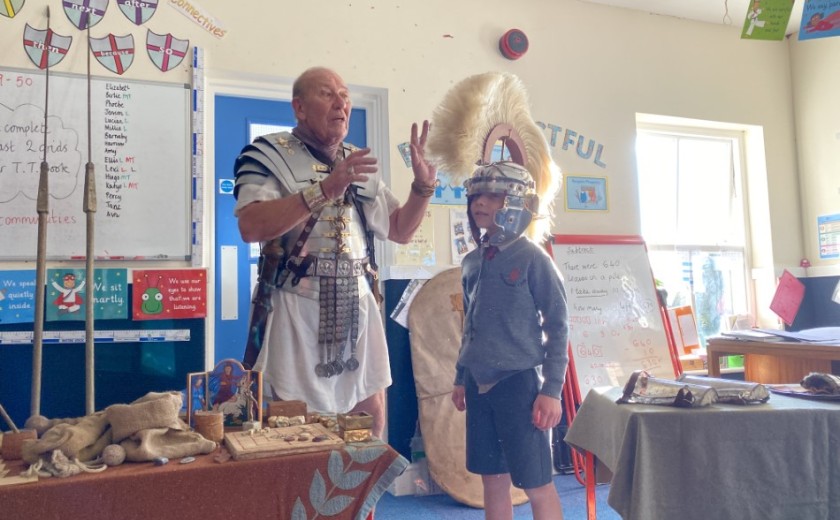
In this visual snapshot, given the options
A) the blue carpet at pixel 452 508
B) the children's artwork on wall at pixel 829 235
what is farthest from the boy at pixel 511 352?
the children's artwork on wall at pixel 829 235

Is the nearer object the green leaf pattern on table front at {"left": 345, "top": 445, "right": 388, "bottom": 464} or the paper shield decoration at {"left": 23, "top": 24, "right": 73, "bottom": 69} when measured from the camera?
the green leaf pattern on table front at {"left": 345, "top": 445, "right": 388, "bottom": 464}

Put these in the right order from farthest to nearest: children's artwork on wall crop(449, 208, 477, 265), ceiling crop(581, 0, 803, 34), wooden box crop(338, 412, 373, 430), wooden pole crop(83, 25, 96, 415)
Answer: ceiling crop(581, 0, 803, 34) → children's artwork on wall crop(449, 208, 477, 265) → wooden pole crop(83, 25, 96, 415) → wooden box crop(338, 412, 373, 430)

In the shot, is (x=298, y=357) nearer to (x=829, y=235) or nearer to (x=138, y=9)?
(x=138, y=9)

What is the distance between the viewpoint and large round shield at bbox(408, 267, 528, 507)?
2846 mm

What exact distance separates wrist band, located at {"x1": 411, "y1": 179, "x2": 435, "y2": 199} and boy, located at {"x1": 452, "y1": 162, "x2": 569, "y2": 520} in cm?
20

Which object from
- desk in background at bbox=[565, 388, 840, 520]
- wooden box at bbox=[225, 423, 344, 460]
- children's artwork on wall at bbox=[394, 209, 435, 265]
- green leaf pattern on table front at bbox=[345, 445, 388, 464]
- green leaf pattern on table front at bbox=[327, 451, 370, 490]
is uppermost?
children's artwork on wall at bbox=[394, 209, 435, 265]

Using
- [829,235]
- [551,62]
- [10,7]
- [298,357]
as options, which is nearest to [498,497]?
[298,357]

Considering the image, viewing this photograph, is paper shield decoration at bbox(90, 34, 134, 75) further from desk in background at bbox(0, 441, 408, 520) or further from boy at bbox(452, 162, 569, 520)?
desk in background at bbox(0, 441, 408, 520)

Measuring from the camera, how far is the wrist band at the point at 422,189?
6.03 ft

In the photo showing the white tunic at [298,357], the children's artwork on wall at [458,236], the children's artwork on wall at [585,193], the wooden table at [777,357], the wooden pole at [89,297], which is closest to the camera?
the white tunic at [298,357]

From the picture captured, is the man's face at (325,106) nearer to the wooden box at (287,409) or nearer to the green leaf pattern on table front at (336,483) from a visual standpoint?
the wooden box at (287,409)

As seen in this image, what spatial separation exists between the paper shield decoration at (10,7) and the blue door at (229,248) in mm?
839

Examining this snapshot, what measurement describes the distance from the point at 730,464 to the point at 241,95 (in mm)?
2554

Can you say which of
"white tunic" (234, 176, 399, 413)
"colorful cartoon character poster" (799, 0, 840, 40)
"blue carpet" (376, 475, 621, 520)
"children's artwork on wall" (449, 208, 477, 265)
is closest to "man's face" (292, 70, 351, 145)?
"white tunic" (234, 176, 399, 413)
